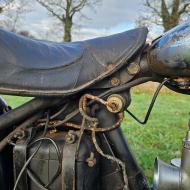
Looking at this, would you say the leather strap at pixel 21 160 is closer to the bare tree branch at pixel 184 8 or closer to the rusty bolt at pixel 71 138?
the rusty bolt at pixel 71 138

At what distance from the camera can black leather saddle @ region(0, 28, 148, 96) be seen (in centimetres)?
133

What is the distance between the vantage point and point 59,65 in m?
1.36

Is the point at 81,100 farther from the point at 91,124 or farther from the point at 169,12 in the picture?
the point at 169,12

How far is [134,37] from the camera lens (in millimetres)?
1380

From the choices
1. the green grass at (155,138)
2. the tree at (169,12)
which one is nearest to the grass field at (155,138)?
the green grass at (155,138)

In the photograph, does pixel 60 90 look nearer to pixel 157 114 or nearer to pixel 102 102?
pixel 102 102

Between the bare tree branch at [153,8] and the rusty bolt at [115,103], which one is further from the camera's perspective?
the bare tree branch at [153,8]

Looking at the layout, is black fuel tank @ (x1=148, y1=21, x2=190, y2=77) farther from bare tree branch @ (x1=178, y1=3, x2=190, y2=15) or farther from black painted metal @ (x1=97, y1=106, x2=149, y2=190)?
bare tree branch @ (x1=178, y1=3, x2=190, y2=15)

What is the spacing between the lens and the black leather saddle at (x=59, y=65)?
133 cm

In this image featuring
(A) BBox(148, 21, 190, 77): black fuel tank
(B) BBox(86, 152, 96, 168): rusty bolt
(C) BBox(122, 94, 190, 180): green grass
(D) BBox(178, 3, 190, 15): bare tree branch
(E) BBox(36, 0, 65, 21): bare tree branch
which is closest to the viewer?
(A) BBox(148, 21, 190, 77): black fuel tank

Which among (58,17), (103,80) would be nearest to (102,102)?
(103,80)

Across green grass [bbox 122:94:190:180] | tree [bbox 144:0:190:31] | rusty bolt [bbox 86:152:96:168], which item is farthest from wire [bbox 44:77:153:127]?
tree [bbox 144:0:190:31]

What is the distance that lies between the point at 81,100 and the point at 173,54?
1.14ft

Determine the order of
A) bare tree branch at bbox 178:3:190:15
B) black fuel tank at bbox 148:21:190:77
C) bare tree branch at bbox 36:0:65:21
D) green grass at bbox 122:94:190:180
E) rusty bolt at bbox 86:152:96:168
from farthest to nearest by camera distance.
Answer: bare tree branch at bbox 36:0:65:21
bare tree branch at bbox 178:3:190:15
green grass at bbox 122:94:190:180
rusty bolt at bbox 86:152:96:168
black fuel tank at bbox 148:21:190:77
